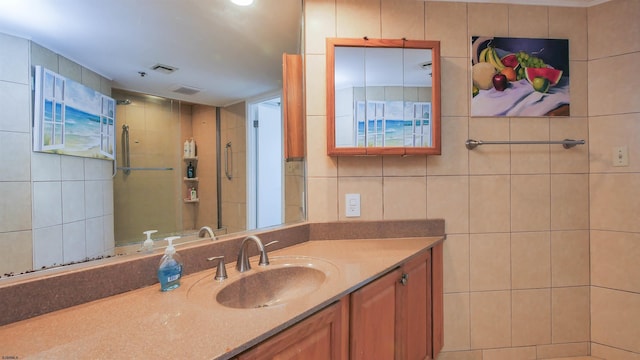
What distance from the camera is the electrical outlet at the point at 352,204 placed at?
58.1 inches

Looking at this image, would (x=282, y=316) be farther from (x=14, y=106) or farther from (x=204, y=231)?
(x=14, y=106)

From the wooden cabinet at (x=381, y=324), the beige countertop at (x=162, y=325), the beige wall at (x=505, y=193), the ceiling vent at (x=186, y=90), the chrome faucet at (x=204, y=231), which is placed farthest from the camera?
the beige wall at (x=505, y=193)

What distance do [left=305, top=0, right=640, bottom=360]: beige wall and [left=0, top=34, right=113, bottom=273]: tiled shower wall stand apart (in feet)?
3.02

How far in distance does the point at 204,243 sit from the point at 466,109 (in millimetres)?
1542

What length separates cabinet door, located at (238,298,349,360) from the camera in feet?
2.12

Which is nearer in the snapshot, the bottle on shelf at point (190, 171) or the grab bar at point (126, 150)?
the grab bar at point (126, 150)

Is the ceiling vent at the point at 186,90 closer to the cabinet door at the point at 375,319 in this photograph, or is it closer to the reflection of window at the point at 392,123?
the reflection of window at the point at 392,123

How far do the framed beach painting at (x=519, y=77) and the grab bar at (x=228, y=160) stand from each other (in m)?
1.39

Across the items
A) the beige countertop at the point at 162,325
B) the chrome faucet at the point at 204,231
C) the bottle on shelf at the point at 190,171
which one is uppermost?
the bottle on shelf at the point at 190,171

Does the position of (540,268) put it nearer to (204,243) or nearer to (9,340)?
(204,243)

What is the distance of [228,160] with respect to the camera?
55.1 inches

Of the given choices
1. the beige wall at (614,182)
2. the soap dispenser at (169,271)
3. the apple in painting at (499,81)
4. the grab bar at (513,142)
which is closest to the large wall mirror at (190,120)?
the soap dispenser at (169,271)

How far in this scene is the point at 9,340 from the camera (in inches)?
23.8

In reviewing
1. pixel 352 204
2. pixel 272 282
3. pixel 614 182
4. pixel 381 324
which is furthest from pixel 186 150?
pixel 614 182
